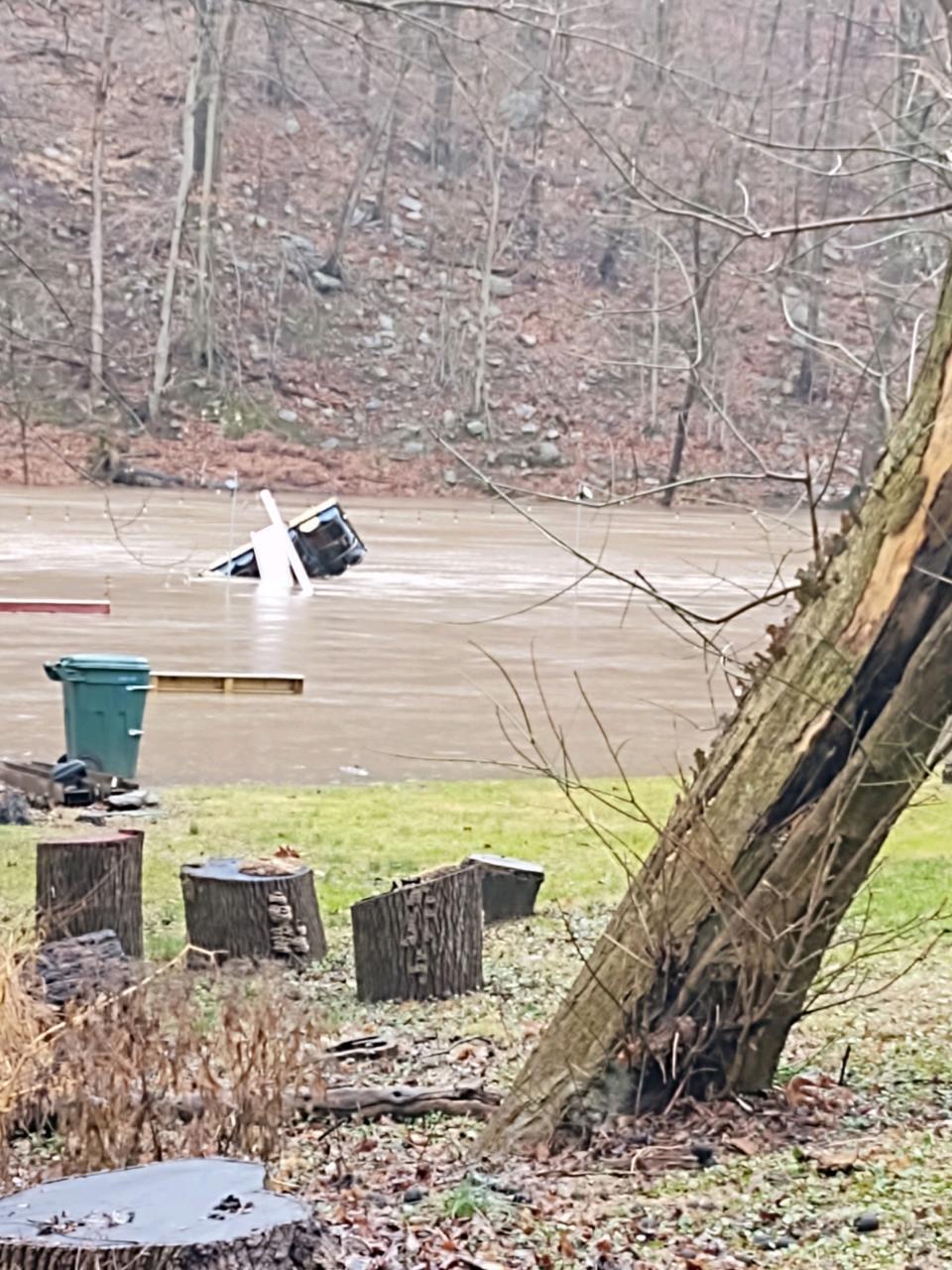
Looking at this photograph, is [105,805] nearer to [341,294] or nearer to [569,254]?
[341,294]

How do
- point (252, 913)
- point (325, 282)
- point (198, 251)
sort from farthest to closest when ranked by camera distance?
1. point (325, 282)
2. point (198, 251)
3. point (252, 913)

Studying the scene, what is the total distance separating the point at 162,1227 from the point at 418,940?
4.38 meters

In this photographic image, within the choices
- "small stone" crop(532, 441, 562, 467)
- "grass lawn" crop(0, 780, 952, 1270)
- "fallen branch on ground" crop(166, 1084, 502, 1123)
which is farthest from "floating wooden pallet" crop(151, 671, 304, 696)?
"small stone" crop(532, 441, 562, 467)

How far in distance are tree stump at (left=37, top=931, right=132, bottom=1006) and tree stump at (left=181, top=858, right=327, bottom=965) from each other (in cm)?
63

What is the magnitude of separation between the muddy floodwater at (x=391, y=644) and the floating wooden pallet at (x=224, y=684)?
225mm

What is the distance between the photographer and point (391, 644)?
23.0 meters

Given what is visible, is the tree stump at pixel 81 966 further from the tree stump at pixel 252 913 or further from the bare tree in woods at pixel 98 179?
the bare tree in woods at pixel 98 179

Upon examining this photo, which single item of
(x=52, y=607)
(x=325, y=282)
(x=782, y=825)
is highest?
(x=325, y=282)

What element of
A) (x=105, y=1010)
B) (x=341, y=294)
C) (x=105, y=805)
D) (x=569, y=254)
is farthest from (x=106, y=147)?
(x=105, y=1010)

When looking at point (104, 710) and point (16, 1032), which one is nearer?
point (16, 1032)

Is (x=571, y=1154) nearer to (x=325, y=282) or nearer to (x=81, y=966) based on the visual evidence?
(x=81, y=966)

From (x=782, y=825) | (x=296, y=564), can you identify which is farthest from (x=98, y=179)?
(x=782, y=825)

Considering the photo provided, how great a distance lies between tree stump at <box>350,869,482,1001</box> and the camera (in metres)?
8.73

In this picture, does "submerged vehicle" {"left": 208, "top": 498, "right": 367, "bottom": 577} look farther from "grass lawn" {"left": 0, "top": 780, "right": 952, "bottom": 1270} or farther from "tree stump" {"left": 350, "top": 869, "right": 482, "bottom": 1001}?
"tree stump" {"left": 350, "top": 869, "right": 482, "bottom": 1001}
